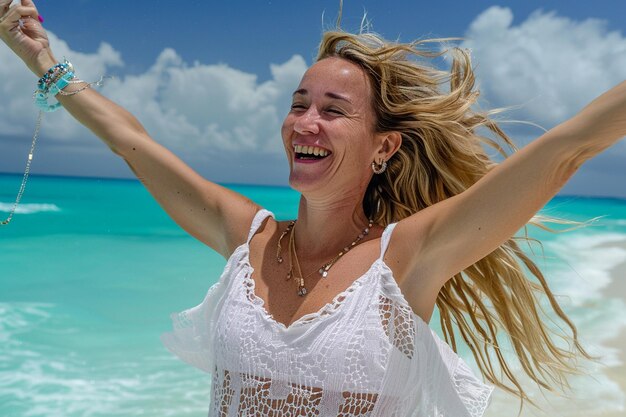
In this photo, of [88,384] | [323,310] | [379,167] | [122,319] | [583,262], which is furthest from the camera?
[583,262]

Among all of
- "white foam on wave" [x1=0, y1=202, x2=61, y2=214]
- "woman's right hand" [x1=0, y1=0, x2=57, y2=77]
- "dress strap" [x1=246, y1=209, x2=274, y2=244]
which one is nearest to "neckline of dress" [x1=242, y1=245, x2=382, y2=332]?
"dress strap" [x1=246, y1=209, x2=274, y2=244]

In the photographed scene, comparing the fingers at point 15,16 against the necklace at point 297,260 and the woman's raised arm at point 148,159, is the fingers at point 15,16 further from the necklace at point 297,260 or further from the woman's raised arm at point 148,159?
the necklace at point 297,260

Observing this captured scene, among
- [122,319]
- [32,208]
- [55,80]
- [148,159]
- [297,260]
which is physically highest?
[32,208]

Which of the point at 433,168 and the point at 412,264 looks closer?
the point at 412,264

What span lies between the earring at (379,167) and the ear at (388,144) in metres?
0.02

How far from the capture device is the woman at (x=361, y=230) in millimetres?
2113

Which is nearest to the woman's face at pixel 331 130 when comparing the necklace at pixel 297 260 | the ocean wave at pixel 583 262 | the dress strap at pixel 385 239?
the necklace at pixel 297 260

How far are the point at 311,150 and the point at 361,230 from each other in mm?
333

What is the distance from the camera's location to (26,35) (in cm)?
292

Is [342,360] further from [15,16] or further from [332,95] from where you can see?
[15,16]

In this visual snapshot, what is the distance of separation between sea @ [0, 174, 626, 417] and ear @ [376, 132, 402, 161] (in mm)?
636

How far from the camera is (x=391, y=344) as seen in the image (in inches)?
86.2

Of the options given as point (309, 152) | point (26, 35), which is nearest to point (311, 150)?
point (309, 152)

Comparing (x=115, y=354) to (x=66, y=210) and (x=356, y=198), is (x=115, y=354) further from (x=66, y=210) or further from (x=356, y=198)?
(x=66, y=210)
